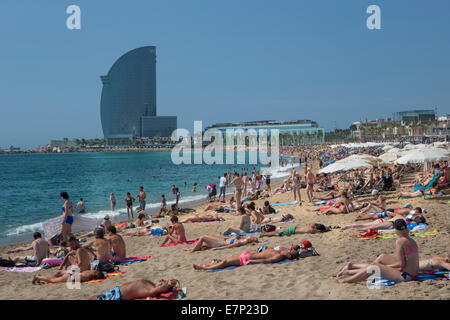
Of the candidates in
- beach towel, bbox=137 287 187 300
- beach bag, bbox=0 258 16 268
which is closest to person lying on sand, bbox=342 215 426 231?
beach towel, bbox=137 287 187 300

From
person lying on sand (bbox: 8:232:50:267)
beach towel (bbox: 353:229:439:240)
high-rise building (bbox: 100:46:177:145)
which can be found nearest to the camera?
beach towel (bbox: 353:229:439:240)

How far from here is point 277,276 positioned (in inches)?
211

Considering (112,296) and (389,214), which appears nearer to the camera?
(112,296)

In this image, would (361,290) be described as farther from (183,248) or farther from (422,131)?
(422,131)

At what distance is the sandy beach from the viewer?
4.45 meters

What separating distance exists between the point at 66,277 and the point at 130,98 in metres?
165

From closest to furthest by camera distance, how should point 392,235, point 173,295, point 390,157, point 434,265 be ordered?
point 173,295 < point 434,265 < point 392,235 < point 390,157

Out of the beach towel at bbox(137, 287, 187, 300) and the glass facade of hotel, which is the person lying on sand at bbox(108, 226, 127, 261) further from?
the glass facade of hotel

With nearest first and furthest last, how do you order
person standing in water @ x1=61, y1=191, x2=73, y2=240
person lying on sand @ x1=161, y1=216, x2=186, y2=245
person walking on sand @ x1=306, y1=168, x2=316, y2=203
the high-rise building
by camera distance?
person lying on sand @ x1=161, y1=216, x2=186, y2=245 → person standing in water @ x1=61, y1=191, x2=73, y2=240 → person walking on sand @ x1=306, y1=168, x2=316, y2=203 → the high-rise building

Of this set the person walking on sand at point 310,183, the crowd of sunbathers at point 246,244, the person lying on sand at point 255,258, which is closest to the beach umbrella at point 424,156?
the crowd of sunbathers at point 246,244

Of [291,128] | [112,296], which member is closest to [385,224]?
[112,296]

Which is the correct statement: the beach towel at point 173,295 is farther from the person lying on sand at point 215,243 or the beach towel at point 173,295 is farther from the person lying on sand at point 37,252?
the person lying on sand at point 37,252

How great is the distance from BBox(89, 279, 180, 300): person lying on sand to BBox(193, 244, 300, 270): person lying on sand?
131cm

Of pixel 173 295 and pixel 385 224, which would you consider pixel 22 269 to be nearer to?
pixel 173 295
